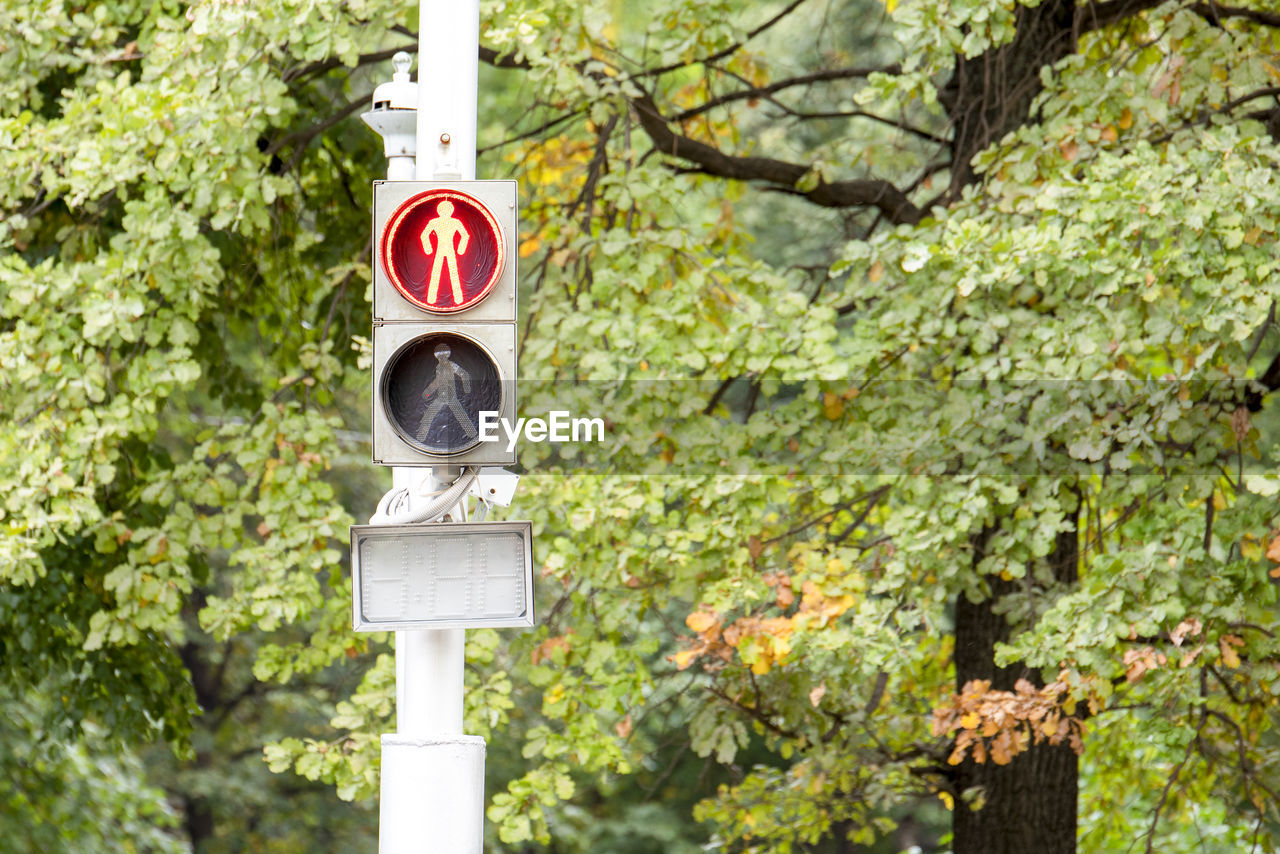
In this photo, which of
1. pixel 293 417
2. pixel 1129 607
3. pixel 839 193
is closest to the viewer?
pixel 1129 607

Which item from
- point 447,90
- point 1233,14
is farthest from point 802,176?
point 447,90

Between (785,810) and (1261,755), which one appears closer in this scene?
(1261,755)

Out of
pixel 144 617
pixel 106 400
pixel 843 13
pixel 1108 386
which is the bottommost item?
pixel 144 617

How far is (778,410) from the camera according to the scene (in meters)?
7.13

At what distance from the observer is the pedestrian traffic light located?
342 centimetres

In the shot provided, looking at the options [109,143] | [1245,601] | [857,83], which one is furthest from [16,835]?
[1245,601]

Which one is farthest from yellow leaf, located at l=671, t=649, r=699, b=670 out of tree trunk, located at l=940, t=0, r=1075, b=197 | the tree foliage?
tree trunk, located at l=940, t=0, r=1075, b=197

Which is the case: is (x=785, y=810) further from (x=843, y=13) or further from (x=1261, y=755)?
(x=843, y=13)

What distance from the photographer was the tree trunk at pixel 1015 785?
7.48 meters

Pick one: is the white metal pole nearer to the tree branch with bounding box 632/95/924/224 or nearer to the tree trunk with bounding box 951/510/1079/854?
the tree branch with bounding box 632/95/924/224

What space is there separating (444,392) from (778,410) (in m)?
3.86

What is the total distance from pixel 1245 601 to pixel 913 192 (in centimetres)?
370

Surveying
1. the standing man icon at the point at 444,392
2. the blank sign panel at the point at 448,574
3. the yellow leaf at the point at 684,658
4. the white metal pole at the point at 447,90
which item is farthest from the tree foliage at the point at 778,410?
the standing man icon at the point at 444,392

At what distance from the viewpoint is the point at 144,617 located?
262 inches
